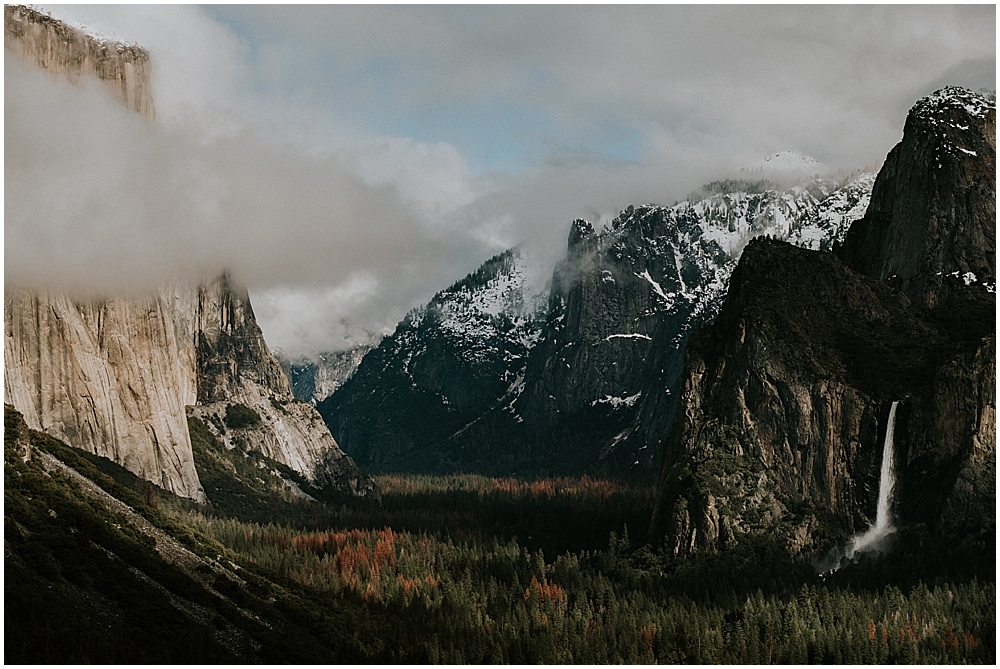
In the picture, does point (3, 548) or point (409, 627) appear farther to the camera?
point (409, 627)

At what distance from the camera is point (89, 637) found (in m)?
140

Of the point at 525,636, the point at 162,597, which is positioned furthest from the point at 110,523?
the point at 525,636

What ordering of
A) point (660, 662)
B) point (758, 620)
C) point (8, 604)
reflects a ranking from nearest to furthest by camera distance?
point (8, 604) < point (660, 662) < point (758, 620)

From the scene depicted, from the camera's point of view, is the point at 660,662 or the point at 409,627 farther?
the point at 409,627

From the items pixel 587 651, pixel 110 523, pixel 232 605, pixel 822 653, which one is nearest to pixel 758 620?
pixel 822 653

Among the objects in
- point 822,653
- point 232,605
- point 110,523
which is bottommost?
point 822,653

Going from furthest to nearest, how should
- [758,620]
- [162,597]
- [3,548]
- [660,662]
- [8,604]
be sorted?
[758,620]
[660,662]
[162,597]
[3,548]
[8,604]

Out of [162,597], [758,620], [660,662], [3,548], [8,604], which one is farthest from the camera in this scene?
[758,620]

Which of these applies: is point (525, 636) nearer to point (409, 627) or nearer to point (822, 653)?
point (409, 627)

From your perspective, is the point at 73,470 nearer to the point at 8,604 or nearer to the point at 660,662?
the point at 8,604

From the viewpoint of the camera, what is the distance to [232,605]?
17200 centimetres

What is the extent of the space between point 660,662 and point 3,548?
84935 millimetres

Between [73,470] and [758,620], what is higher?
[73,470]

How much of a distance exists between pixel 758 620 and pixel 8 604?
104m
